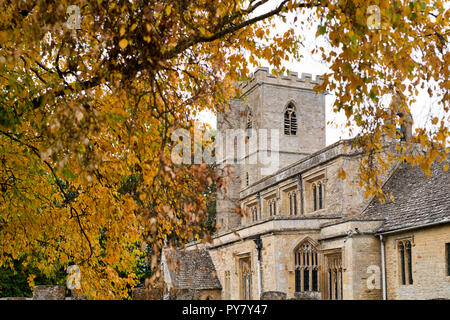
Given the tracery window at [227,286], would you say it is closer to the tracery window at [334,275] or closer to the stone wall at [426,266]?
the tracery window at [334,275]

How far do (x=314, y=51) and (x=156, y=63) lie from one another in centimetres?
274

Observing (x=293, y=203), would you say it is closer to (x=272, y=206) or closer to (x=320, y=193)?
(x=320, y=193)

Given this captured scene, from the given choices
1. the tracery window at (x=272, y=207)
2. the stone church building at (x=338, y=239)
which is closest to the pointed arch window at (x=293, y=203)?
the stone church building at (x=338, y=239)

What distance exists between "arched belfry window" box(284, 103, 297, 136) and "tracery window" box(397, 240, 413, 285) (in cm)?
2033

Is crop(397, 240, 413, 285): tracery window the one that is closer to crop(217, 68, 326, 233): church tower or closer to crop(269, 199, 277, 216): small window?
crop(269, 199, 277, 216): small window

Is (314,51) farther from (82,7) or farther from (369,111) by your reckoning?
(82,7)

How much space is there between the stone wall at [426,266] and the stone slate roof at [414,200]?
15.9 inches

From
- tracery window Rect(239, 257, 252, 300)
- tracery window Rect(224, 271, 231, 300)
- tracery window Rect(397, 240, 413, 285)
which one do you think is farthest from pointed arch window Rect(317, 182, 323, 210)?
tracery window Rect(224, 271, 231, 300)

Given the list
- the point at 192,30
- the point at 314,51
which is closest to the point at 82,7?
the point at 192,30

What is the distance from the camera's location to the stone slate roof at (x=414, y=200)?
18.4 meters

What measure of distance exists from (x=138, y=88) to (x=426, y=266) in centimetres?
1474

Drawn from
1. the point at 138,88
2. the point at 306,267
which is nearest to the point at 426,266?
the point at 306,267

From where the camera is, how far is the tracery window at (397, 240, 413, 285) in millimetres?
18938
